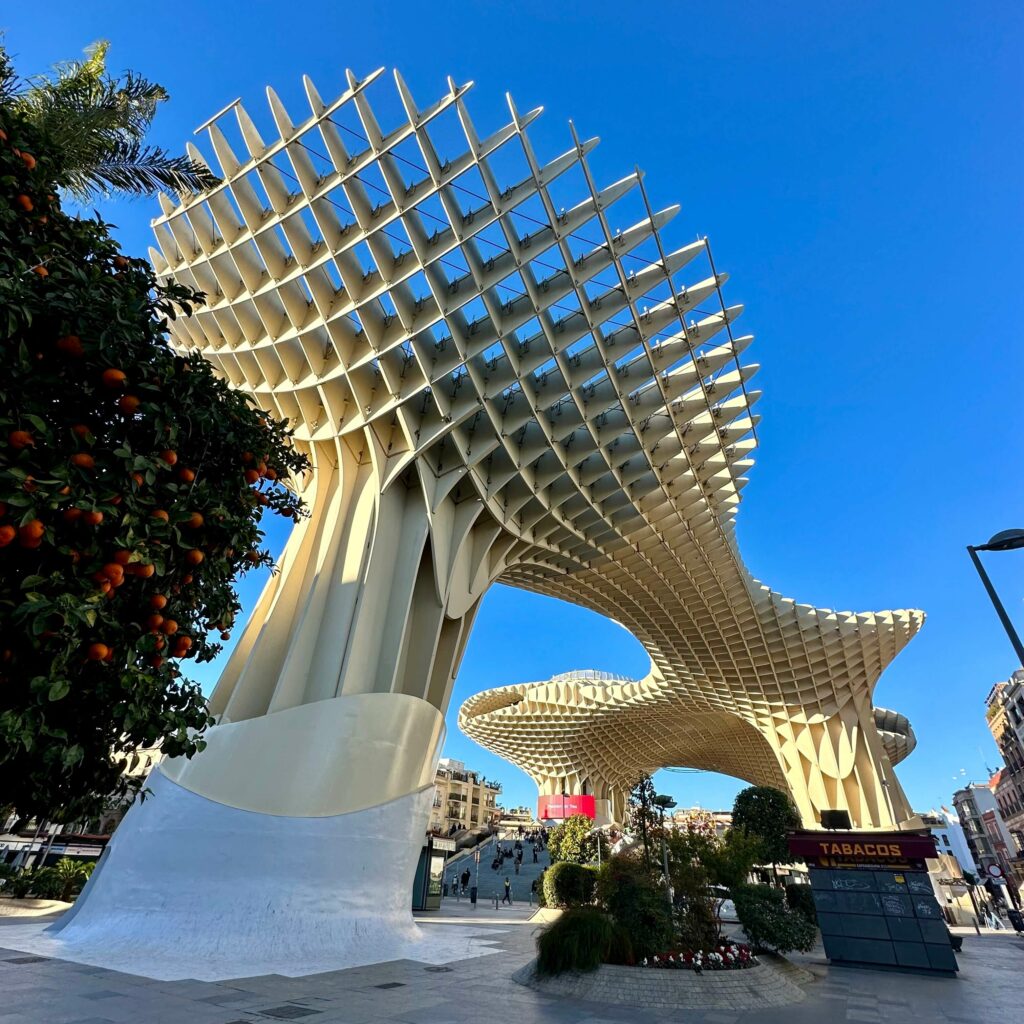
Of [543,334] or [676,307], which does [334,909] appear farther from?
[676,307]

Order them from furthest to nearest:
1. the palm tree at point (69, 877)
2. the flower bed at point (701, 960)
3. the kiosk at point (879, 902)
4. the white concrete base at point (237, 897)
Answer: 1. the palm tree at point (69, 877)
2. the kiosk at point (879, 902)
3. the white concrete base at point (237, 897)
4. the flower bed at point (701, 960)

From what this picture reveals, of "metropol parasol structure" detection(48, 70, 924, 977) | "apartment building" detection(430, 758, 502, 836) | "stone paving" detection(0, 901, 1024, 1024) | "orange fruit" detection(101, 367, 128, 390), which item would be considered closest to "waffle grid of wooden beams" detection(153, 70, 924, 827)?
"metropol parasol structure" detection(48, 70, 924, 977)

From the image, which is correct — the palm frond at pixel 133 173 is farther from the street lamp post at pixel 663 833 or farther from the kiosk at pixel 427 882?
the kiosk at pixel 427 882

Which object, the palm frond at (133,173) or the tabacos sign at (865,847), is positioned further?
the tabacos sign at (865,847)

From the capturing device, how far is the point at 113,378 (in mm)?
4008

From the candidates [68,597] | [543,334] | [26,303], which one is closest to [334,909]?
[68,597]

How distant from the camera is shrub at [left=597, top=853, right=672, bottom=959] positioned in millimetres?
11258

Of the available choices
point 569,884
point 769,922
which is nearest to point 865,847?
point 769,922

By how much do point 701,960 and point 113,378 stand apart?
13.1 metres

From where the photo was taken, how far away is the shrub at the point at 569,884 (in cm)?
2123

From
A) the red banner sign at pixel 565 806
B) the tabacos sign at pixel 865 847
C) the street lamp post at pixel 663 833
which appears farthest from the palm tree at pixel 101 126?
the red banner sign at pixel 565 806

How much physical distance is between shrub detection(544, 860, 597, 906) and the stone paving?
9798 millimetres

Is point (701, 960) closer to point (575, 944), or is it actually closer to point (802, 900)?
point (575, 944)

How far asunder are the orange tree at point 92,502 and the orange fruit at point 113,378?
0.01 metres
